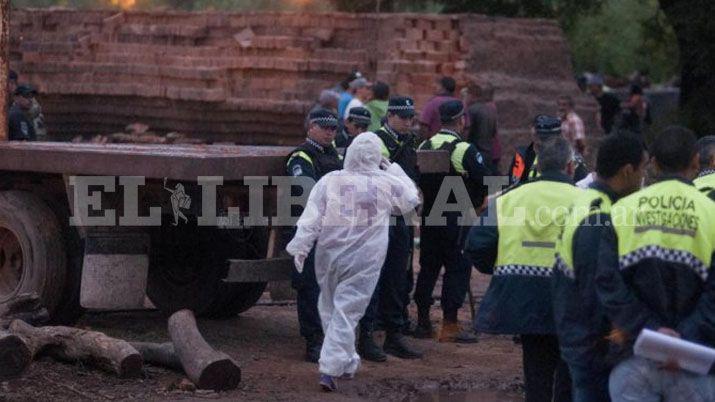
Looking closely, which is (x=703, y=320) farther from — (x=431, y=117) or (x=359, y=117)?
(x=431, y=117)

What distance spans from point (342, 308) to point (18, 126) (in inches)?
284

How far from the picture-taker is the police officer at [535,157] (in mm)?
10133

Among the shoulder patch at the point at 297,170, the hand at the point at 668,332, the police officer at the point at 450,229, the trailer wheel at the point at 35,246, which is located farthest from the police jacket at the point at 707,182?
the trailer wheel at the point at 35,246

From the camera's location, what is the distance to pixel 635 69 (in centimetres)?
4131

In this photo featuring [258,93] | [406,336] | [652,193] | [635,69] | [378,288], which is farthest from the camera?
[635,69]

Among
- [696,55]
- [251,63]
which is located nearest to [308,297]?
[251,63]

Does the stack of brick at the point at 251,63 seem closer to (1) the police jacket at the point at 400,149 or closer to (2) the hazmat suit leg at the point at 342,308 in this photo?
(1) the police jacket at the point at 400,149

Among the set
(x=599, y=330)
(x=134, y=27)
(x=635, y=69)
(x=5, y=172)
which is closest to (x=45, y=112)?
(x=134, y=27)

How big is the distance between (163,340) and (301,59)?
9.88 m

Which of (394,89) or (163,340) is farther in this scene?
(394,89)

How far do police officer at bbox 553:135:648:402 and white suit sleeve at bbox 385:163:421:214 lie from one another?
340 centimetres

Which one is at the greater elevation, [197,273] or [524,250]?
[524,250]

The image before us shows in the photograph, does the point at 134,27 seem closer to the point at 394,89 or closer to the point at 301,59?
the point at 301,59

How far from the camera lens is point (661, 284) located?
5820 millimetres
